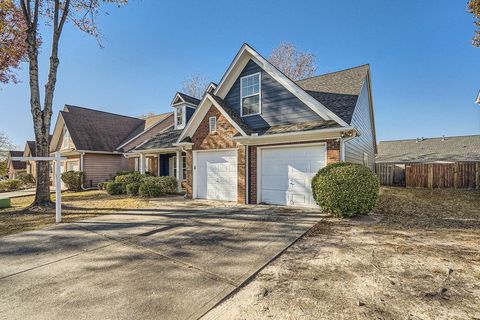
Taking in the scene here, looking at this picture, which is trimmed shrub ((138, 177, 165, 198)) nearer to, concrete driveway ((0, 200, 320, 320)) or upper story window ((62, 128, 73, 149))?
concrete driveway ((0, 200, 320, 320))

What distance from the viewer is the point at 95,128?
2128 centimetres

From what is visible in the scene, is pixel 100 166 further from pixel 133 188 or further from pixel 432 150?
pixel 432 150

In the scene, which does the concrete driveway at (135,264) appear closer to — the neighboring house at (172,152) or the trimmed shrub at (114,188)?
the neighboring house at (172,152)

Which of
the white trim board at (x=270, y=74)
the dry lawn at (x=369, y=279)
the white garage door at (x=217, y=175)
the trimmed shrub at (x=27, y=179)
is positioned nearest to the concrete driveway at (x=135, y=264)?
the dry lawn at (x=369, y=279)

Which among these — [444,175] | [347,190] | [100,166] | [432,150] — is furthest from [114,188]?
[432,150]

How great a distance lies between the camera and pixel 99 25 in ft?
40.1

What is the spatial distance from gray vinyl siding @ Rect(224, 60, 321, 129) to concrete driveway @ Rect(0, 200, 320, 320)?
4215mm

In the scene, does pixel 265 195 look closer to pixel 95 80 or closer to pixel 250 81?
pixel 250 81

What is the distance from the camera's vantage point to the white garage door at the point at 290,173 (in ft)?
28.2

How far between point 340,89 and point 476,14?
504 cm

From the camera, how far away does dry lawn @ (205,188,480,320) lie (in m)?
2.55

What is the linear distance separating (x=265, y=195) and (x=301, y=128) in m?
3.25

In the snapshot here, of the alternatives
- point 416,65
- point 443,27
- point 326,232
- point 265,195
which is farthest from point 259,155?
point 416,65

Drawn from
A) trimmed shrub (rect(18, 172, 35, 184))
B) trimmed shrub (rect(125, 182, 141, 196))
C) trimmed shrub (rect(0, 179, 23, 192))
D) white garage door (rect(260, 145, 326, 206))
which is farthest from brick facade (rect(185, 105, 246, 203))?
trimmed shrub (rect(18, 172, 35, 184))
